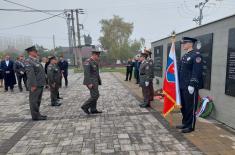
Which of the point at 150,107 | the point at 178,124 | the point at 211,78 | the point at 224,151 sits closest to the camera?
the point at 224,151

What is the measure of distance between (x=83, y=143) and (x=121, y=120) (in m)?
1.63

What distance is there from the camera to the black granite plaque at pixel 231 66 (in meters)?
4.60

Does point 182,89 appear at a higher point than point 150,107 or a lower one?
higher

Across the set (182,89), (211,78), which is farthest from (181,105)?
(211,78)

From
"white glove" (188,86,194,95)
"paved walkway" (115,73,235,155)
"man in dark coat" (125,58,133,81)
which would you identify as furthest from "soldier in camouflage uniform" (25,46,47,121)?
"man in dark coat" (125,58,133,81)

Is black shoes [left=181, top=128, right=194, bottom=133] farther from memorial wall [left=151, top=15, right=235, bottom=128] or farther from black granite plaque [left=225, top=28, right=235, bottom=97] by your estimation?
black granite plaque [left=225, top=28, right=235, bottom=97]

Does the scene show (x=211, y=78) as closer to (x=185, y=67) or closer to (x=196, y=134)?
(x=185, y=67)

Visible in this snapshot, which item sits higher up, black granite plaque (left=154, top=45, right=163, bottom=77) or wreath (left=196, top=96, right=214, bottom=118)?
black granite plaque (left=154, top=45, right=163, bottom=77)

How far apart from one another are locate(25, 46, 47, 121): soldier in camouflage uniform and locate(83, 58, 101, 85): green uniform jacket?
113 centimetres

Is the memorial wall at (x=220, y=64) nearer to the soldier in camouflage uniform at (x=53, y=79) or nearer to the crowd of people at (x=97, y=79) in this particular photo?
the crowd of people at (x=97, y=79)

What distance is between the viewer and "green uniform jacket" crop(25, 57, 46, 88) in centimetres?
555

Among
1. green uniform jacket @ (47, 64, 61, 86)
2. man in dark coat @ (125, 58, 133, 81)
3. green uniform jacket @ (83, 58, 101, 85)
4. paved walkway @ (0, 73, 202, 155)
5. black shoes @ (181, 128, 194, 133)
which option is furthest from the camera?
man in dark coat @ (125, 58, 133, 81)

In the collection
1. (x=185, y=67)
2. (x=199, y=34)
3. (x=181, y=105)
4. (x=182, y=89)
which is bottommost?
(x=181, y=105)

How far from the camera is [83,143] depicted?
415cm
